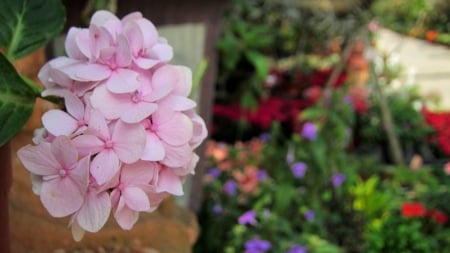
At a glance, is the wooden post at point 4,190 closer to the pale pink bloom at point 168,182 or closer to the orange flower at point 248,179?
the pale pink bloom at point 168,182

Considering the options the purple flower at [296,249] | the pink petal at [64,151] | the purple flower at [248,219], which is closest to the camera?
the pink petal at [64,151]

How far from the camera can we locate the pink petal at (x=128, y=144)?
2.64 ft

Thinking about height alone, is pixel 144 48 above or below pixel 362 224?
above

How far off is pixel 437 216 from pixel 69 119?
2554 millimetres

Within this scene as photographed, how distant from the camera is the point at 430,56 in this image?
33.6 feet

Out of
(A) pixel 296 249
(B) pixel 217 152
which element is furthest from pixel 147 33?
(B) pixel 217 152

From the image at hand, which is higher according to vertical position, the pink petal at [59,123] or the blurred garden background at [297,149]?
the pink petal at [59,123]

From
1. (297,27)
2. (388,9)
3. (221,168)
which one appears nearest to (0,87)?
(221,168)

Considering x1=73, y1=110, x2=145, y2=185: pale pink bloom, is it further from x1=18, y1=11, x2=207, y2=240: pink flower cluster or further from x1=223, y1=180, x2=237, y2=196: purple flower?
x1=223, y1=180, x2=237, y2=196: purple flower

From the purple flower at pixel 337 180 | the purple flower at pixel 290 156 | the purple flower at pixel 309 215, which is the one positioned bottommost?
the purple flower at pixel 309 215

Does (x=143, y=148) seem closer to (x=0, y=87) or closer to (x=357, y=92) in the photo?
(x=0, y=87)

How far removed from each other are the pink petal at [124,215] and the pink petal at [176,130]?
0.30 ft

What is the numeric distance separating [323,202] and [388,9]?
12.4 feet

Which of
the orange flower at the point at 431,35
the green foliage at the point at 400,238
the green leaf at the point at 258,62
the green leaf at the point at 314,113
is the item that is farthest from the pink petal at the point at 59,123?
the orange flower at the point at 431,35
